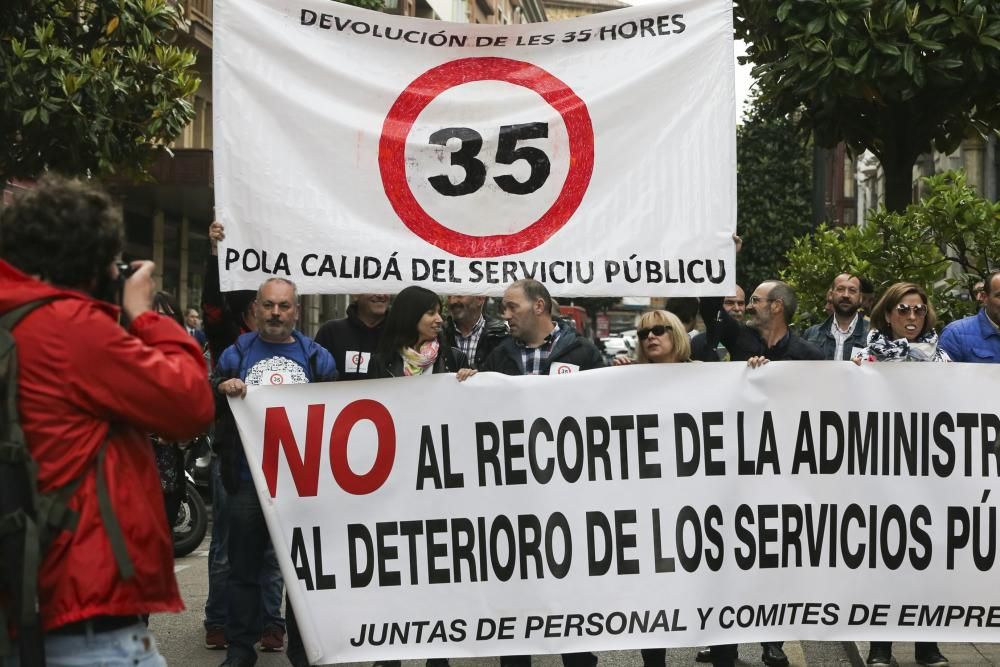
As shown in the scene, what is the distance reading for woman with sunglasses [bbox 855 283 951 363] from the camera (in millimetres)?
6676

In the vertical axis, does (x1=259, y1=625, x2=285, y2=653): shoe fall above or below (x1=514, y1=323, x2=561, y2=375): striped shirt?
below

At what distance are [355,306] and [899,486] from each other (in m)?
2.80

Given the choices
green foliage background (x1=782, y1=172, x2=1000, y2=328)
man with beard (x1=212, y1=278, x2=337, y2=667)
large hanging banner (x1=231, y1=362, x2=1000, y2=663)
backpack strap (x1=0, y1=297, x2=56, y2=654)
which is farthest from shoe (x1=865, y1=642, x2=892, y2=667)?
backpack strap (x1=0, y1=297, x2=56, y2=654)

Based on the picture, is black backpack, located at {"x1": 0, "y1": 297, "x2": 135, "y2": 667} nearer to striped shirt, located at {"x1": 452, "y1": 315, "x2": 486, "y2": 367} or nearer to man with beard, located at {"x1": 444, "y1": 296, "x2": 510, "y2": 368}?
man with beard, located at {"x1": 444, "y1": 296, "x2": 510, "y2": 368}

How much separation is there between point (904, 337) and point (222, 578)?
3.52m

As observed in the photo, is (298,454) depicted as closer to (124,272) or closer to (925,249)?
(124,272)

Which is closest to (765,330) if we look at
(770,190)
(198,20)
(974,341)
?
(974,341)

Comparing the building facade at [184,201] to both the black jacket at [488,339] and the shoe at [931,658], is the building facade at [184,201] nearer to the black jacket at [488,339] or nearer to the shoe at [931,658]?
the black jacket at [488,339]

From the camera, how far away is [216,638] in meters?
7.14

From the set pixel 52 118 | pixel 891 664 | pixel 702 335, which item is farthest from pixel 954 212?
pixel 52 118

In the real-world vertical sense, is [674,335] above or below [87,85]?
below

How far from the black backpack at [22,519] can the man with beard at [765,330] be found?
13.8ft

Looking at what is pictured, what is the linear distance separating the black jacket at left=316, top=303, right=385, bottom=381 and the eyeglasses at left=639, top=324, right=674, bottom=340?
1.41m

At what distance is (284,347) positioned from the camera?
6414 millimetres
